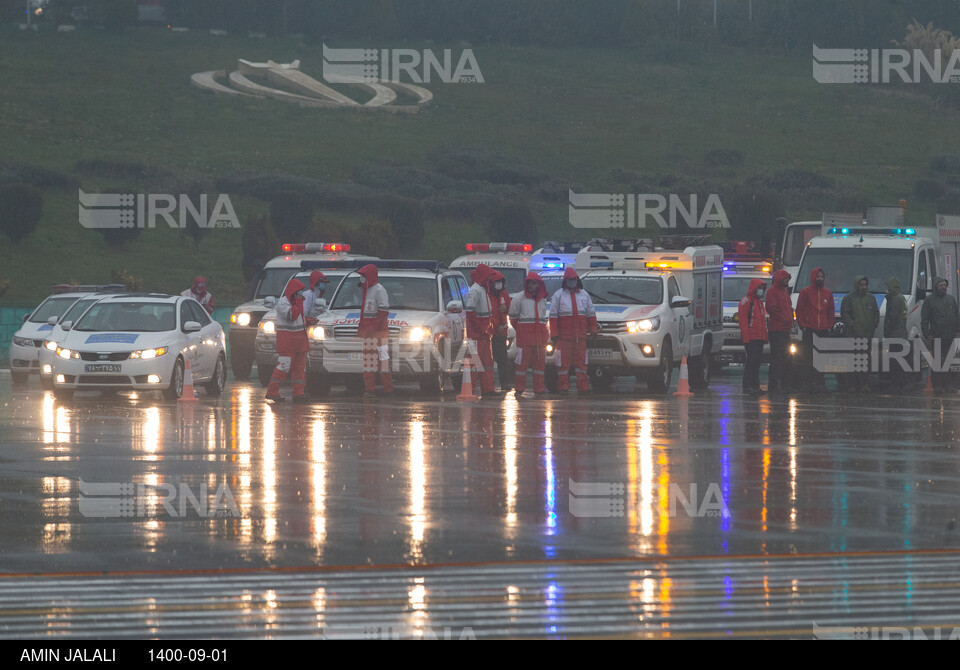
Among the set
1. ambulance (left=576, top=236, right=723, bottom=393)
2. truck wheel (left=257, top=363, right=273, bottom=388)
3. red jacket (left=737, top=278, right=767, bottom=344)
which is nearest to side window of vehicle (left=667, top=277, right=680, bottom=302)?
ambulance (left=576, top=236, right=723, bottom=393)

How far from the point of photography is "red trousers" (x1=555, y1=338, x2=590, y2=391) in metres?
24.1

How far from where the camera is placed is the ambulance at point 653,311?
24.6 metres

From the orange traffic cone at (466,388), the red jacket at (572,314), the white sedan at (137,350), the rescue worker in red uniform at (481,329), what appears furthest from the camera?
the red jacket at (572,314)

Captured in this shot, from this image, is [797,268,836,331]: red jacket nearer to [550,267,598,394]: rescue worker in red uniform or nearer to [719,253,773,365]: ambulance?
[550,267,598,394]: rescue worker in red uniform

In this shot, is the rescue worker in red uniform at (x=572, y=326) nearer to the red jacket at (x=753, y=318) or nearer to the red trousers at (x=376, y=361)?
the red jacket at (x=753, y=318)

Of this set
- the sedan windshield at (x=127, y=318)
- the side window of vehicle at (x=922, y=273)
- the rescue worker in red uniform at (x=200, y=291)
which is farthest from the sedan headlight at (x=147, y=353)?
the side window of vehicle at (x=922, y=273)

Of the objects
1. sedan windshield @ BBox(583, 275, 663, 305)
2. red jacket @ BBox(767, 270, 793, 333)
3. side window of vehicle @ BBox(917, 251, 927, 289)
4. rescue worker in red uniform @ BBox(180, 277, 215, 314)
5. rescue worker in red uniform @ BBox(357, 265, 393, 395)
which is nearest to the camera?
rescue worker in red uniform @ BBox(357, 265, 393, 395)

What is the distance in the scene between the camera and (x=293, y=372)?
22719mm

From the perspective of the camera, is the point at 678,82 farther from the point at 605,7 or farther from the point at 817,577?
the point at 817,577

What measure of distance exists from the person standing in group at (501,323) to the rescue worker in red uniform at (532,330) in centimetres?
32

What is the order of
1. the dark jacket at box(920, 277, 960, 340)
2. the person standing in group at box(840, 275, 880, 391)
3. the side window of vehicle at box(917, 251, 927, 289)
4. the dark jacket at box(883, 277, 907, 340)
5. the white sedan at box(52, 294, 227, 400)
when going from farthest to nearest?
the side window of vehicle at box(917, 251, 927, 289), the dark jacket at box(883, 277, 907, 340), the dark jacket at box(920, 277, 960, 340), the person standing in group at box(840, 275, 880, 391), the white sedan at box(52, 294, 227, 400)

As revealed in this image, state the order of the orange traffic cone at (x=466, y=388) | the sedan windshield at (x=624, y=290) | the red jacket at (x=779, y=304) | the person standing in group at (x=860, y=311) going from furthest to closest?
the sedan windshield at (x=624, y=290), the person standing in group at (x=860, y=311), the red jacket at (x=779, y=304), the orange traffic cone at (x=466, y=388)

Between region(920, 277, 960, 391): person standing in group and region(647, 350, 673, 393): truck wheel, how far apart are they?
161 inches

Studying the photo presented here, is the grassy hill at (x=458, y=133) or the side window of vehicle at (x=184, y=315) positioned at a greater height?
the grassy hill at (x=458, y=133)
